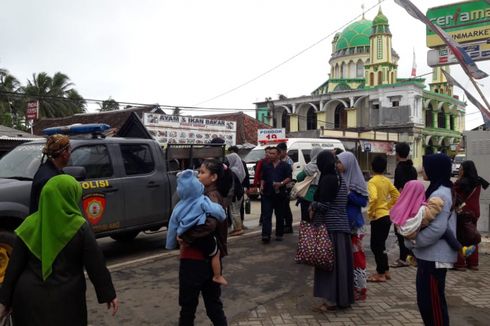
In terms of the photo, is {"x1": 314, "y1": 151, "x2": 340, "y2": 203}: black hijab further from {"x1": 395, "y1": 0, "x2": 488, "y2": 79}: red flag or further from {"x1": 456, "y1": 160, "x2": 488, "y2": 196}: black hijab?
{"x1": 395, "y1": 0, "x2": 488, "y2": 79}: red flag

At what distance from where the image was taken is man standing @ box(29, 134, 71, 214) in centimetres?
281

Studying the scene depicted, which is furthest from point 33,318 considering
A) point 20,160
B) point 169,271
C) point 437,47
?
point 437,47

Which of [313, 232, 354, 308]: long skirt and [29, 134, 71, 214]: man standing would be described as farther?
[313, 232, 354, 308]: long skirt

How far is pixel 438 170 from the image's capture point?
357 cm

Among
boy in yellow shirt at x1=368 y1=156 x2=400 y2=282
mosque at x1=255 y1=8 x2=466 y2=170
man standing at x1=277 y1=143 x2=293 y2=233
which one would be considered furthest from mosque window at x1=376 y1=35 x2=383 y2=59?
boy in yellow shirt at x1=368 y1=156 x2=400 y2=282

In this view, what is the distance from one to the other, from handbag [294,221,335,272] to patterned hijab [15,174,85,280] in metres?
2.47

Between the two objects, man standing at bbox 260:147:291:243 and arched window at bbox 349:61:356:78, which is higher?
arched window at bbox 349:61:356:78

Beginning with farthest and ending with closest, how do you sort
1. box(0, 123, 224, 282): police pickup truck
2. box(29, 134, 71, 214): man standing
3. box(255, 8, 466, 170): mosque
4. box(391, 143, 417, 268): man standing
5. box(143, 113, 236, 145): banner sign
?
box(255, 8, 466, 170): mosque → box(143, 113, 236, 145): banner sign → box(391, 143, 417, 268): man standing → box(0, 123, 224, 282): police pickup truck → box(29, 134, 71, 214): man standing

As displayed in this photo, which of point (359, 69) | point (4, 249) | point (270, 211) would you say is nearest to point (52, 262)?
point (4, 249)

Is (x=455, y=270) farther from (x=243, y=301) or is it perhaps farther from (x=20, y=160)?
(x=20, y=160)

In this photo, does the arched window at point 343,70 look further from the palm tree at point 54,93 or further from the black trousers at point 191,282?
the black trousers at point 191,282

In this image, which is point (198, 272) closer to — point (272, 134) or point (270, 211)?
point (270, 211)

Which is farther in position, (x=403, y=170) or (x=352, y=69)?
(x=352, y=69)

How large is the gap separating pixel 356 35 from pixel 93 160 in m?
51.9
